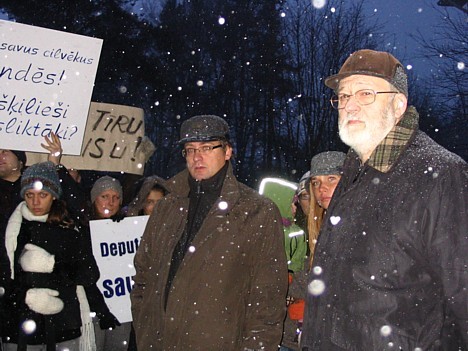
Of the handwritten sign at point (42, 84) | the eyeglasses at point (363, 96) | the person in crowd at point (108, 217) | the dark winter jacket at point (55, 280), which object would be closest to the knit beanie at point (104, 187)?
the person in crowd at point (108, 217)

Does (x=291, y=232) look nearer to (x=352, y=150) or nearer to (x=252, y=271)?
(x=252, y=271)

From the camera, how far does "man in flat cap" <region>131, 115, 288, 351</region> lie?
3.41m

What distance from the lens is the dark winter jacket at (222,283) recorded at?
3402 mm

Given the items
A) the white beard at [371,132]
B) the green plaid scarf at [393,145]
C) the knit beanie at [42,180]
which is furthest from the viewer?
the knit beanie at [42,180]

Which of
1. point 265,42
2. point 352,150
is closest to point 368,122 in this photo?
point 352,150

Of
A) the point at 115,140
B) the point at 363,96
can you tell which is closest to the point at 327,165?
the point at 363,96

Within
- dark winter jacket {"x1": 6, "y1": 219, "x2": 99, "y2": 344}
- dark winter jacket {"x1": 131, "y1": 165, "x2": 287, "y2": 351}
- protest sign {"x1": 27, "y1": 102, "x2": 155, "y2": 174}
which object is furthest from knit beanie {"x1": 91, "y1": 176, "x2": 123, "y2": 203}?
dark winter jacket {"x1": 131, "y1": 165, "x2": 287, "y2": 351}

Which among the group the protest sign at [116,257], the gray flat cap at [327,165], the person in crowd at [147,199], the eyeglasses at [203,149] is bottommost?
the protest sign at [116,257]

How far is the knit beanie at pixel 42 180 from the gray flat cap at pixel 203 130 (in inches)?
46.4

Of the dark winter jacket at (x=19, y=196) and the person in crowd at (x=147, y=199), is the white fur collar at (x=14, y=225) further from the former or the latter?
the person in crowd at (x=147, y=199)

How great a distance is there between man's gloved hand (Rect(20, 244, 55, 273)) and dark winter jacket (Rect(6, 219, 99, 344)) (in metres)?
0.03

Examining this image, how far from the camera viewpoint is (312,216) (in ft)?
13.3

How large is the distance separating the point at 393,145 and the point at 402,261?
502mm

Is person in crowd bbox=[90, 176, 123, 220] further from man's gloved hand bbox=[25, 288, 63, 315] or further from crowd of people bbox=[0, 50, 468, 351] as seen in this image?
man's gloved hand bbox=[25, 288, 63, 315]
